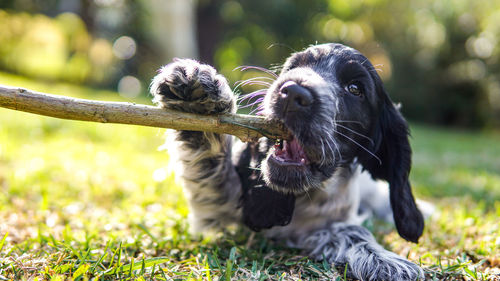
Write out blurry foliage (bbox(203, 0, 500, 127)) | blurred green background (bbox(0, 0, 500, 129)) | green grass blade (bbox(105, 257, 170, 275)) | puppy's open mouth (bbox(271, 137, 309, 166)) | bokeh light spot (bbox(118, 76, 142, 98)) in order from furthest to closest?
blurry foliage (bbox(203, 0, 500, 127))
bokeh light spot (bbox(118, 76, 142, 98))
blurred green background (bbox(0, 0, 500, 129))
puppy's open mouth (bbox(271, 137, 309, 166))
green grass blade (bbox(105, 257, 170, 275))

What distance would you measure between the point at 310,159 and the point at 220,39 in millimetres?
21078

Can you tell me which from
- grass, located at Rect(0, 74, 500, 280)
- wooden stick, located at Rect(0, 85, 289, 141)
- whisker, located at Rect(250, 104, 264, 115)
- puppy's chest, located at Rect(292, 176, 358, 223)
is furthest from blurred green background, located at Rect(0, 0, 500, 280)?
wooden stick, located at Rect(0, 85, 289, 141)

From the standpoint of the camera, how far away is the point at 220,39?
74.1 ft

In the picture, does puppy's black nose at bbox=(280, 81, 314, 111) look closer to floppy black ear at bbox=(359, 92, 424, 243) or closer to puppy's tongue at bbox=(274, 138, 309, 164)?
puppy's tongue at bbox=(274, 138, 309, 164)

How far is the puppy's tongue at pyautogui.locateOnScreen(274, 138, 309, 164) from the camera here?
93.6 inches

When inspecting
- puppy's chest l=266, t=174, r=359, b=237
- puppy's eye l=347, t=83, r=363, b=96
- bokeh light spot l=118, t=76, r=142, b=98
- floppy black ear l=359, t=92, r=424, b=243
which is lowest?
puppy's chest l=266, t=174, r=359, b=237

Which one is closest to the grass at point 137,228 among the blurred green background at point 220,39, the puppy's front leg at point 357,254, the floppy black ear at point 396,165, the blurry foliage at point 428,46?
the puppy's front leg at point 357,254

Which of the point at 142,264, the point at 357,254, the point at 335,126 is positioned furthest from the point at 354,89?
the point at 142,264

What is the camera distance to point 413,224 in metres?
2.68

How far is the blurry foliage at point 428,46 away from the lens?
16.6m

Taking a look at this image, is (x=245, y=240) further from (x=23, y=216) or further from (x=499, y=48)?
(x=499, y=48)

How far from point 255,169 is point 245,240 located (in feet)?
1.90

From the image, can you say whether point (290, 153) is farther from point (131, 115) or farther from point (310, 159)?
point (131, 115)

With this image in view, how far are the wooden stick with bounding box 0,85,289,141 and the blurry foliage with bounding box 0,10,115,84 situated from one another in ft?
41.9
